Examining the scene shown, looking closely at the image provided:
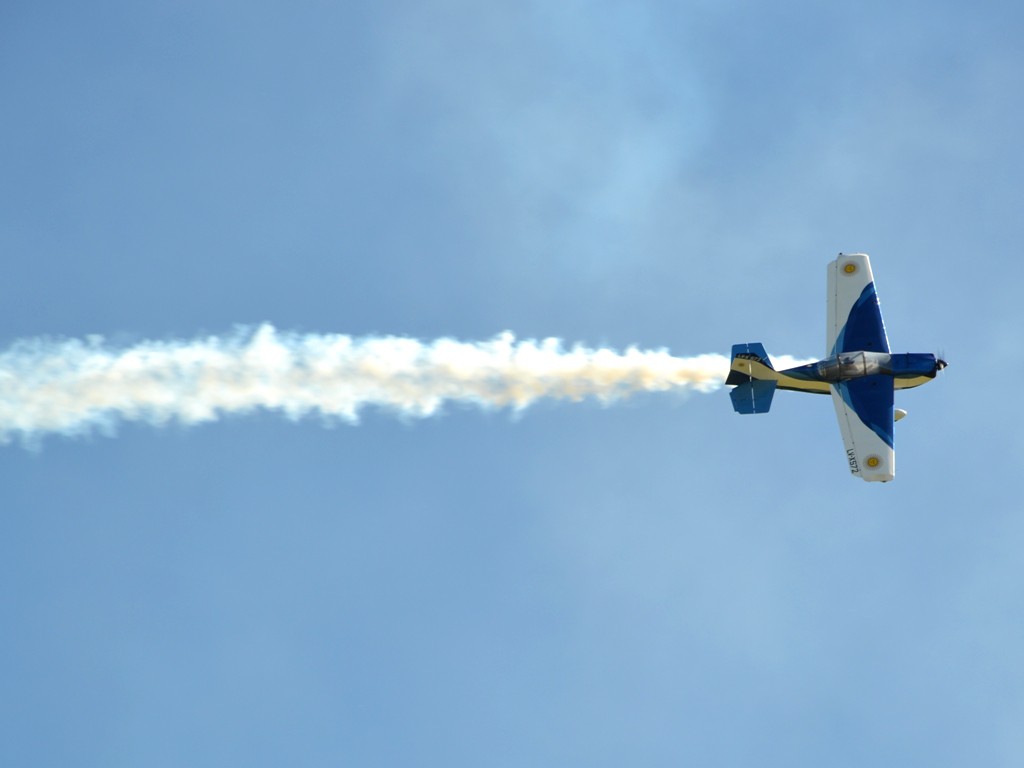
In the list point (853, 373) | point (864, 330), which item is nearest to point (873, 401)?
point (853, 373)

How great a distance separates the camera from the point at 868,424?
48938mm

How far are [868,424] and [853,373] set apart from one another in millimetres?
2254

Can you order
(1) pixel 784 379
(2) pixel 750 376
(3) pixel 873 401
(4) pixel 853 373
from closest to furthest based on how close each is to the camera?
1. (3) pixel 873 401
2. (4) pixel 853 373
3. (2) pixel 750 376
4. (1) pixel 784 379

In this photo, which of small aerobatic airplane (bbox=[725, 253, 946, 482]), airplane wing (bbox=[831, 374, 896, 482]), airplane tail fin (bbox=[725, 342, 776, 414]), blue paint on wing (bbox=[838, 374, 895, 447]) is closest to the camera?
airplane wing (bbox=[831, 374, 896, 482])

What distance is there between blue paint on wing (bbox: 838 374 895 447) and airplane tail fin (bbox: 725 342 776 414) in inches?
102

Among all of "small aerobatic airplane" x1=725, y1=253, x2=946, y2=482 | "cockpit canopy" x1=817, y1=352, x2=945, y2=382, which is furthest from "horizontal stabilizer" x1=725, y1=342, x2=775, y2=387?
"cockpit canopy" x1=817, y1=352, x2=945, y2=382

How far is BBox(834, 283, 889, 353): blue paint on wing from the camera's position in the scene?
51.1 metres

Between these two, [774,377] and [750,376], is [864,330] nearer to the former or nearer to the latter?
[774,377]

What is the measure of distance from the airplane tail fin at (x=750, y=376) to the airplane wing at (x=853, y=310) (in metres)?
2.57

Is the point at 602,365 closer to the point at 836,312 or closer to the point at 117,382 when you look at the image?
the point at 836,312

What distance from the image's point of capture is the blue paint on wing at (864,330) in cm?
5106

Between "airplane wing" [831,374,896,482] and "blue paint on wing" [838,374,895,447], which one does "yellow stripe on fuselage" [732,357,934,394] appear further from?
"blue paint on wing" [838,374,895,447]

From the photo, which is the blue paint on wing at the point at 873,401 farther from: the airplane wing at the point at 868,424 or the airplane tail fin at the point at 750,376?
the airplane tail fin at the point at 750,376

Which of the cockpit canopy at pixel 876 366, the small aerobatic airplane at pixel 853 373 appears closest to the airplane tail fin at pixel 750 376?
the small aerobatic airplane at pixel 853 373
